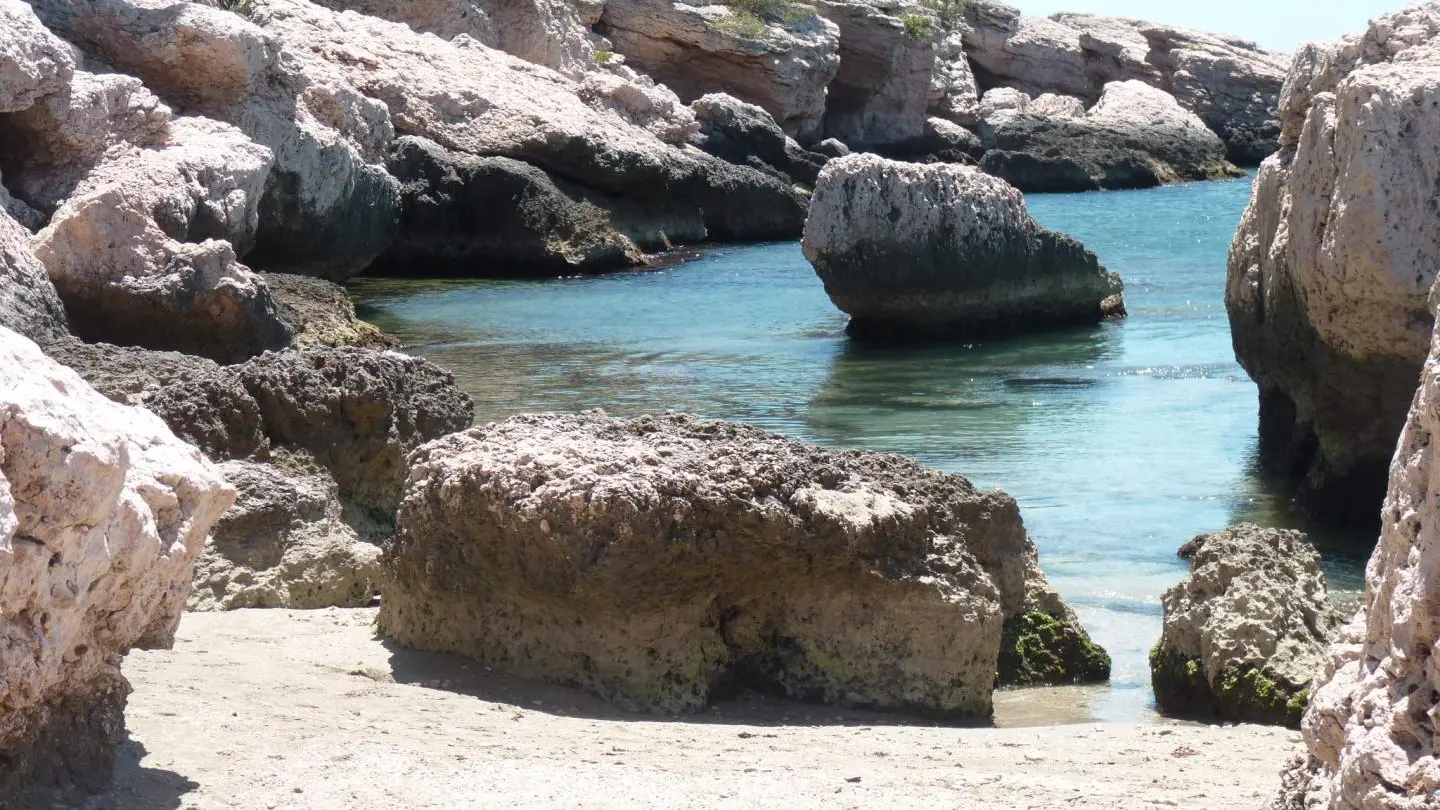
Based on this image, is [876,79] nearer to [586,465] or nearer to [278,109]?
[278,109]

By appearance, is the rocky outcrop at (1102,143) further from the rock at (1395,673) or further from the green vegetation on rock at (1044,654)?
the rock at (1395,673)

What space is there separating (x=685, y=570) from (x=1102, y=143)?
35.9 m

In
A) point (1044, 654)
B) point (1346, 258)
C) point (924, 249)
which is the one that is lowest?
point (1044, 654)

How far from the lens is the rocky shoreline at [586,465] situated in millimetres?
2812

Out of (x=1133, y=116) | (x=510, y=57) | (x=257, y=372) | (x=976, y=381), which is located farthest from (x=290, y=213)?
(x=1133, y=116)

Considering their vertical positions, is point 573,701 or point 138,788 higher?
point 138,788

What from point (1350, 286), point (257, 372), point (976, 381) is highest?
point (1350, 286)

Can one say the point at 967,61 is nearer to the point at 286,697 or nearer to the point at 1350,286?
the point at 1350,286

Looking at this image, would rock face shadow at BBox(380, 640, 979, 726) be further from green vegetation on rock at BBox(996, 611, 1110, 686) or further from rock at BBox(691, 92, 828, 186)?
rock at BBox(691, 92, 828, 186)

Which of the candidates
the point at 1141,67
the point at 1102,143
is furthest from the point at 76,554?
the point at 1141,67

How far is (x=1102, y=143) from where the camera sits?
127 feet

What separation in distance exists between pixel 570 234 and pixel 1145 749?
1763 centimetres

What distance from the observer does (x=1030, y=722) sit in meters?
4.91

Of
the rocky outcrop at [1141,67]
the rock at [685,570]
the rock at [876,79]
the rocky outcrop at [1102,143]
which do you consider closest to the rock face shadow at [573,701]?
the rock at [685,570]
